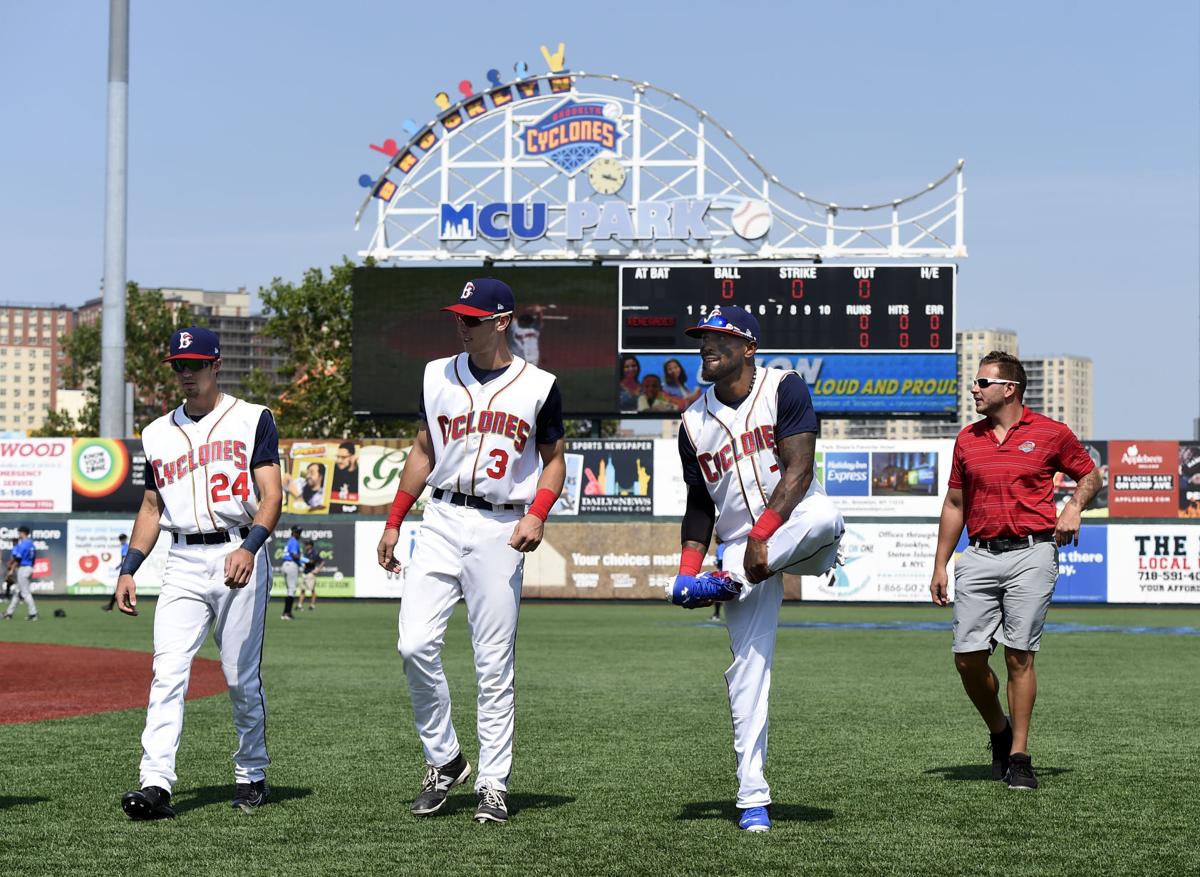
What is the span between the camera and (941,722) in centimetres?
1130

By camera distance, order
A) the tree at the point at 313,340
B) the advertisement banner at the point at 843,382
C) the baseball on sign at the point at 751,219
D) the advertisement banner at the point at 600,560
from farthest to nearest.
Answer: the tree at the point at 313,340, the advertisement banner at the point at 600,560, the baseball on sign at the point at 751,219, the advertisement banner at the point at 843,382

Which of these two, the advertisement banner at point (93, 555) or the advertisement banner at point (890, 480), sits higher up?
the advertisement banner at point (890, 480)

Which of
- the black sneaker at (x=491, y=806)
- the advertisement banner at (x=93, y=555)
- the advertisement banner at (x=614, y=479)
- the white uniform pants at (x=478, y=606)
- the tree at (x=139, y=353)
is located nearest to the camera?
the black sneaker at (x=491, y=806)

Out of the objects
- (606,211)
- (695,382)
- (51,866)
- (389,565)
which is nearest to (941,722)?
(389,565)

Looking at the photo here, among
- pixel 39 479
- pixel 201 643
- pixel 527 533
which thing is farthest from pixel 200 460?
pixel 39 479

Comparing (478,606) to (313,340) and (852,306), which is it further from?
(313,340)

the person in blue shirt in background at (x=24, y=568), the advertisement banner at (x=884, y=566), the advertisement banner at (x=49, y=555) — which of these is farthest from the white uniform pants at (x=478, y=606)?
the advertisement banner at (x=49, y=555)

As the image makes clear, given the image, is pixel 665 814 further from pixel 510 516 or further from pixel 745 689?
pixel 510 516

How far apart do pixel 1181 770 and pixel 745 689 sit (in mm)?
3184

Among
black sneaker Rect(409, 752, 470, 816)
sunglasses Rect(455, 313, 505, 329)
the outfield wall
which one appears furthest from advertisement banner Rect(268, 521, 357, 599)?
sunglasses Rect(455, 313, 505, 329)

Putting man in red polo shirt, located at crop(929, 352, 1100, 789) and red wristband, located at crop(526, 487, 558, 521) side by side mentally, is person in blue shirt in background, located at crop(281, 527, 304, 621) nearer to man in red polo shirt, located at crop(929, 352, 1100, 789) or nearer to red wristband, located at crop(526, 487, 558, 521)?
man in red polo shirt, located at crop(929, 352, 1100, 789)

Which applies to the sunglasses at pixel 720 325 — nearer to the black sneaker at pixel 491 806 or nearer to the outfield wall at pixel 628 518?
the black sneaker at pixel 491 806

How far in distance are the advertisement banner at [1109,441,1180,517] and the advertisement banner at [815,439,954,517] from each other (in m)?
4.03

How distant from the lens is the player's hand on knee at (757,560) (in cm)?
639
